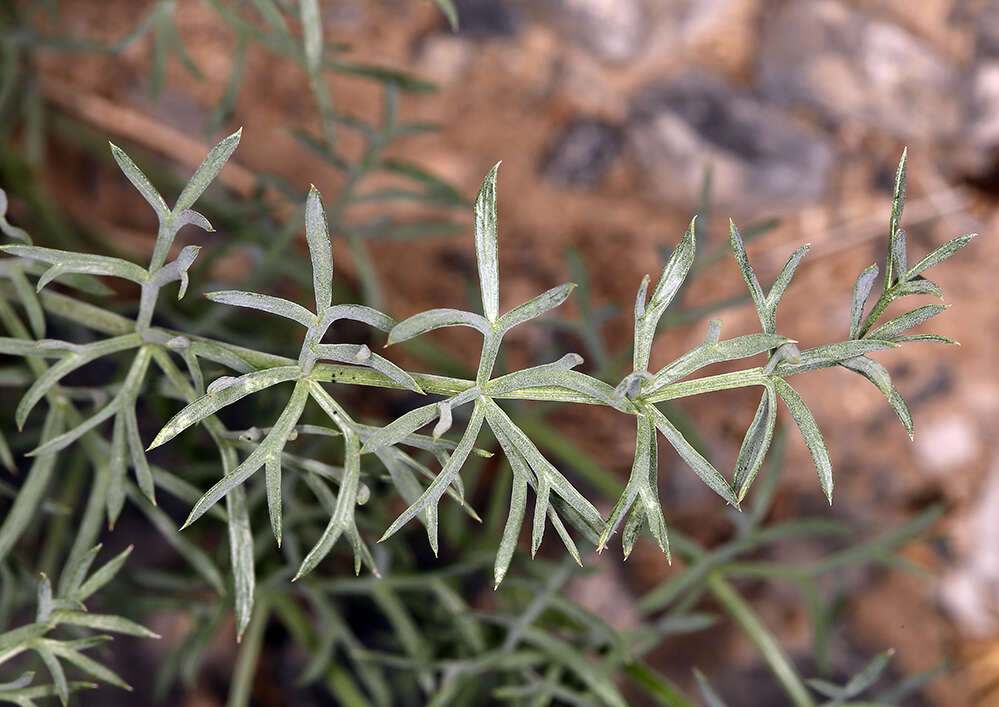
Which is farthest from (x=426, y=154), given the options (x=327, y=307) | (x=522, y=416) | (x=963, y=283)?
(x=327, y=307)

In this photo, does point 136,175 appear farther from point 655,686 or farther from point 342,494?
point 655,686

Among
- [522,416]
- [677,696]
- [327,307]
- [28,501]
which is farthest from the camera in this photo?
[522,416]

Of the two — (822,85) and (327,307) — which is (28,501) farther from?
(822,85)

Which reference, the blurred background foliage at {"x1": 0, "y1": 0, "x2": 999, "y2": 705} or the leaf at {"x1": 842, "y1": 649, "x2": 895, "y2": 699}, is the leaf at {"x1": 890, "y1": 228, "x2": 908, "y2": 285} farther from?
the blurred background foliage at {"x1": 0, "y1": 0, "x2": 999, "y2": 705}

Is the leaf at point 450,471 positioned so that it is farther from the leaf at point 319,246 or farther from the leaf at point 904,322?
the leaf at point 904,322

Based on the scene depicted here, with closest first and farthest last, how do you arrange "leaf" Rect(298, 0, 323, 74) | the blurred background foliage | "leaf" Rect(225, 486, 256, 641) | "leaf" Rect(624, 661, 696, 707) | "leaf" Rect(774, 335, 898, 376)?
"leaf" Rect(774, 335, 898, 376) < "leaf" Rect(225, 486, 256, 641) < "leaf" Rect(298, 0, 323, 74) < "leaf" Rect(624, 661, 696, 707) < the blurred background foliage

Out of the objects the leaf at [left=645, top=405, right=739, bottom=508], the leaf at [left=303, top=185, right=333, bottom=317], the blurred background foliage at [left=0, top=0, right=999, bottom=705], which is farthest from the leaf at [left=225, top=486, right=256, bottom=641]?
the blurred background foliage at [left=0, top=0, right=999, bottom=705]
